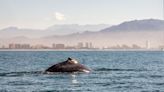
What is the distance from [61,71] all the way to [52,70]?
1145mm

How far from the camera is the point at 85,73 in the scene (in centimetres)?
6275

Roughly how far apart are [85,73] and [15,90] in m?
19.2

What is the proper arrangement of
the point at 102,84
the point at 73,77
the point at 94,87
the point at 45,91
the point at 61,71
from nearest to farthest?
the point at 45,91, the point at 94,87, the point at 102,84, the point at 73,77, the point at 61,71

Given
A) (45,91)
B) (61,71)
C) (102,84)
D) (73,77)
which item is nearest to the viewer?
(45,91)

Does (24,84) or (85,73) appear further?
(85,73)

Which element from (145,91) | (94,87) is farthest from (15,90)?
(145,91)

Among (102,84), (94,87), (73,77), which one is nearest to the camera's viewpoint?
(94,87)

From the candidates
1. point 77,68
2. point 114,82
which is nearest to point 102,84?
point 114,82

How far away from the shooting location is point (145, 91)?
4394 cm

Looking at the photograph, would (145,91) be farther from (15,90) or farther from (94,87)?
(15,90)

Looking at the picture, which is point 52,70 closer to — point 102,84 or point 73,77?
point 73,77

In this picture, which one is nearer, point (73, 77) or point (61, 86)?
point (61, 86)

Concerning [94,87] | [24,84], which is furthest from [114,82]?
[24,84]

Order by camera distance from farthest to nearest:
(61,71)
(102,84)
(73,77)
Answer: (61,71) → (73,77) → (102,84)
